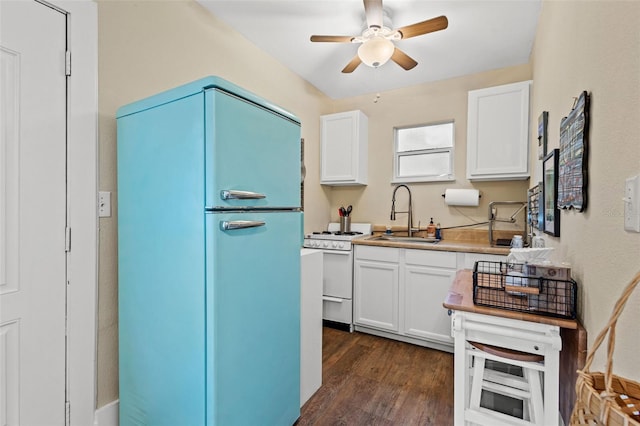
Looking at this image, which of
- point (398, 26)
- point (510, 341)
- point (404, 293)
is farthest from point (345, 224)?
point (510, 341)

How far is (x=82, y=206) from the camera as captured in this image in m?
1.48

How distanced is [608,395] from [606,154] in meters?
0.83

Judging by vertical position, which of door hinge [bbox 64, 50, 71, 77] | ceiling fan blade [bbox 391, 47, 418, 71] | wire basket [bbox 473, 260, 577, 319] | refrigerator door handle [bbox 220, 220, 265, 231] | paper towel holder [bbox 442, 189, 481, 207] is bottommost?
wire basket [bbox 473, 260, 577, 319]

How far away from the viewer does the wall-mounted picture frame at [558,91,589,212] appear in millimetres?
1108

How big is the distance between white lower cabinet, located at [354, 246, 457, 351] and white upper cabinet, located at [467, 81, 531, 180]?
36.7 inches

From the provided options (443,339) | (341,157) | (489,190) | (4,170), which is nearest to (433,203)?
(489,190)

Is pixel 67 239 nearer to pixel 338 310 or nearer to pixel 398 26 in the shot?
pixel 338 310

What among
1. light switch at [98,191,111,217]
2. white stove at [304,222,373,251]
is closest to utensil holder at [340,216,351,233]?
white stove at [304,222,373,251]

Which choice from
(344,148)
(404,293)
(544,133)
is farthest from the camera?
(344,148)

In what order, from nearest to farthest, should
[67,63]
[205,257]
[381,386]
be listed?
1. [205,257]
2. [67,63]
3. [381,386]

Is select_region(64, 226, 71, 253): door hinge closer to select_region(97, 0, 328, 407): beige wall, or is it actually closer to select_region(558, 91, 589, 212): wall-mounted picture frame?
select_region(97, 0, 328, 407): beige wall

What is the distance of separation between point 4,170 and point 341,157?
2.84 m

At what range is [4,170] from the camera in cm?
124

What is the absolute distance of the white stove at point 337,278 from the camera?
10.0 ft
